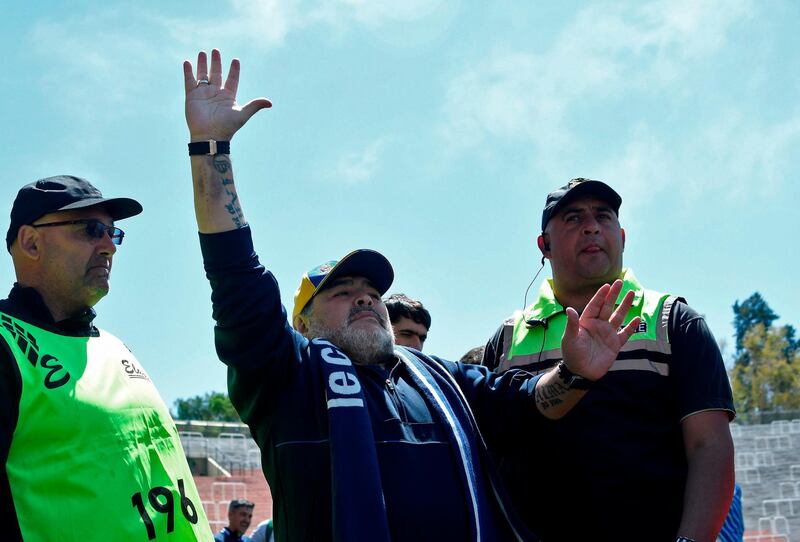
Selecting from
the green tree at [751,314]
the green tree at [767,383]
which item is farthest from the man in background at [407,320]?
the green tree at [751,314]

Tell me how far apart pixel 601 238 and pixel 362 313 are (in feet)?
3.23

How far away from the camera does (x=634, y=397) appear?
3.30m

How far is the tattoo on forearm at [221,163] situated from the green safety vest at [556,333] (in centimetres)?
140

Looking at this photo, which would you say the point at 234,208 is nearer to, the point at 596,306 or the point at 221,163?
the point at 221,163

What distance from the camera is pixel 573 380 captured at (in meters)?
3.17

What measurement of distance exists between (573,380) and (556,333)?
1.65 feet

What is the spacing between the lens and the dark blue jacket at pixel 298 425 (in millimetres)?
2941

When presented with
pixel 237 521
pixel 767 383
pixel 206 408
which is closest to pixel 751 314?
pixel 767 383

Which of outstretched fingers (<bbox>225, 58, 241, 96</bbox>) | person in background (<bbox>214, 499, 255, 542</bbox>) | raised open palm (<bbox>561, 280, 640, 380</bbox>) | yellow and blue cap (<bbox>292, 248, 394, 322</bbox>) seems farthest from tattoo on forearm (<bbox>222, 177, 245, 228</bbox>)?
person in background (<bbox>214, 499, 255, 542</bbox>)

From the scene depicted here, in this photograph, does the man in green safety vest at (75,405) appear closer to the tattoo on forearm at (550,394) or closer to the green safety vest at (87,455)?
the green safety vest at (87,455)

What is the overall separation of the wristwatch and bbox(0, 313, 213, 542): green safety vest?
140 cm

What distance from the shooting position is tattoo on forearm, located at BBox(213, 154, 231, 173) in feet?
10.1

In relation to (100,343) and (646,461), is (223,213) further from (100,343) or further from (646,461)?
(646,461)

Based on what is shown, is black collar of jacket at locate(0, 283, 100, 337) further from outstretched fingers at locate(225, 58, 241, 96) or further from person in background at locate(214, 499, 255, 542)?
person in background at locate(214, 499, 255, 542)
